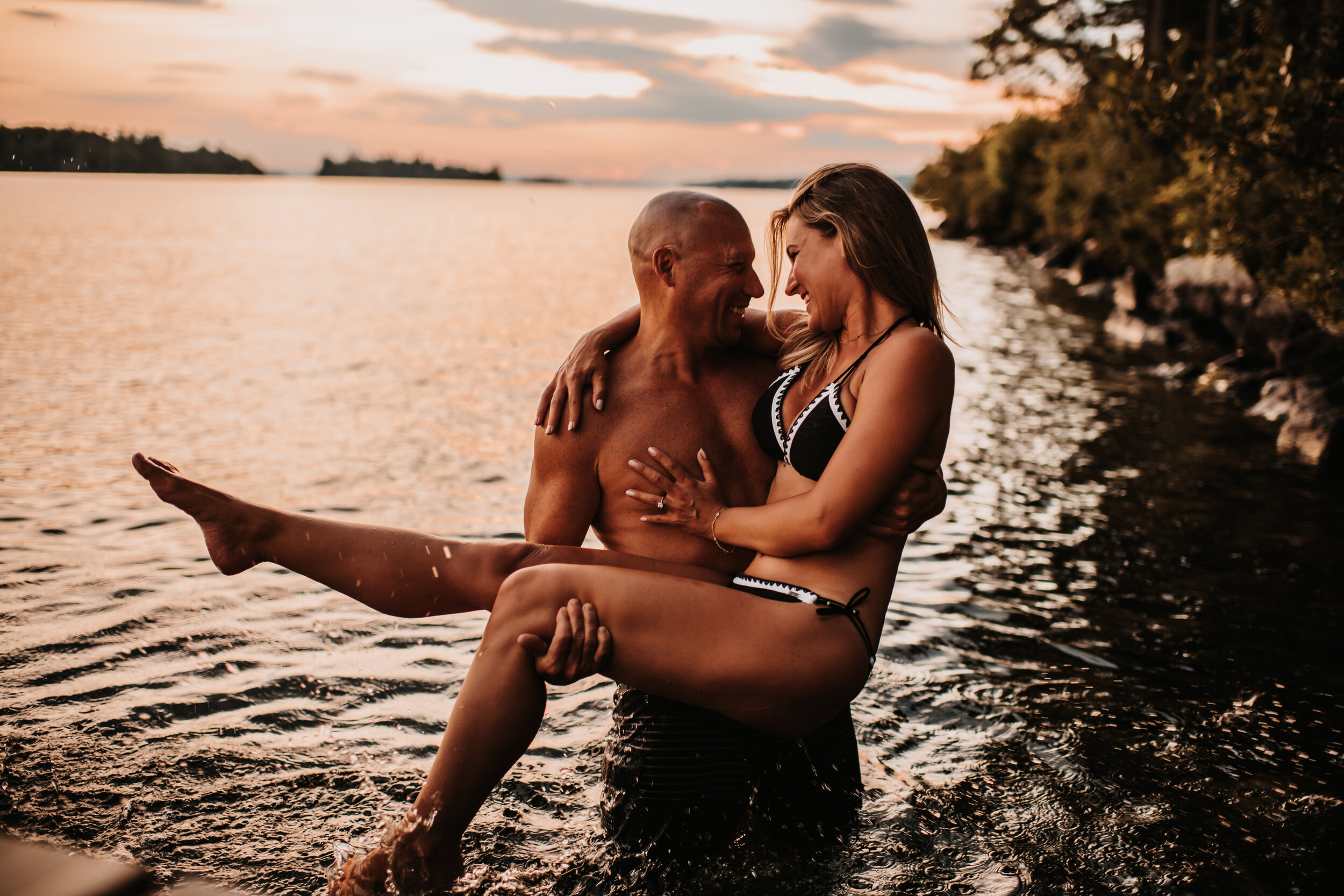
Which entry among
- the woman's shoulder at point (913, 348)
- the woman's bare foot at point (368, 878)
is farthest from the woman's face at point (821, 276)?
the woman's bare foot at point (368, 878)

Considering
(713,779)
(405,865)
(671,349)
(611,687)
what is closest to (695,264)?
(671,349)

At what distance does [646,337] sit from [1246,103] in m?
8.77

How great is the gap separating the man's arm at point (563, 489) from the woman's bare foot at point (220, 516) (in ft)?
3.22

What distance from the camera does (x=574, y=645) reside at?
9.92 feet

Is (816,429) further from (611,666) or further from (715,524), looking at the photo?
(611,666)

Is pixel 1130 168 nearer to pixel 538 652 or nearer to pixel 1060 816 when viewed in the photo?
pixel 1060 816

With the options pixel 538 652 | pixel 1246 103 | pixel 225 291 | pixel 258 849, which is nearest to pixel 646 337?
pixel 538 652

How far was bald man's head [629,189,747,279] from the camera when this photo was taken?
3.80 meters

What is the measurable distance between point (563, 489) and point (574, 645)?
0.91 meters

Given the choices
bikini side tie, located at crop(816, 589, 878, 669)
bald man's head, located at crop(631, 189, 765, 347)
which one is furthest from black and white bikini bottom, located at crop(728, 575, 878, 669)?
bald man's head, located at crop(631, 189, 765, 347)

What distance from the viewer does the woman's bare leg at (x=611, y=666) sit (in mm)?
3039

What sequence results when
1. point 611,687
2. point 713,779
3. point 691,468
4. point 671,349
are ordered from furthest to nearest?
1. point 611,687
2. point 671,349
3. point 691,468
4. point 713,779

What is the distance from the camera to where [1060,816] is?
4.22 metres

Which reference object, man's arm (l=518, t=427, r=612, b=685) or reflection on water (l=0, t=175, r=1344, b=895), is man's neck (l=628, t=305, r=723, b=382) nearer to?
man's arm (l=518, t=427, r=612, b=685)
